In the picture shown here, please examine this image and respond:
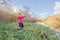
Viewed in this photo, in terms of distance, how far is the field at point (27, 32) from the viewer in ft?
11.0

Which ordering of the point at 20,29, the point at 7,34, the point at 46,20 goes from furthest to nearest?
the point at 46,20
the point at 20,29
the point at 7,34

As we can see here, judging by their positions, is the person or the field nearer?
the field

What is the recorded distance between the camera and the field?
336cm

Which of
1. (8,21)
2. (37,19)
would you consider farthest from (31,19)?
(8,21)

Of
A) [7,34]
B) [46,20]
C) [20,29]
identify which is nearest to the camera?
[7,34]

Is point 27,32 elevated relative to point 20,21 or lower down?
lower down

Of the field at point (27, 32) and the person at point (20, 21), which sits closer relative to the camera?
the field at point (27, 32)

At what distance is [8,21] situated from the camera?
363 centimetres

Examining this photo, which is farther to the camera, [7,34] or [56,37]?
[56,37]

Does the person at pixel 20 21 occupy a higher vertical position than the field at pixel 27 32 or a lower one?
higher

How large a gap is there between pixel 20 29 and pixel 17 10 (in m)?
0.34

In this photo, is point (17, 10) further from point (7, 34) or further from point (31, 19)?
point (7, 34)

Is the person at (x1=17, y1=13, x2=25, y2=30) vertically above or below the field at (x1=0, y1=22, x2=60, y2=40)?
above

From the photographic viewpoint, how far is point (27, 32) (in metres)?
3.51
